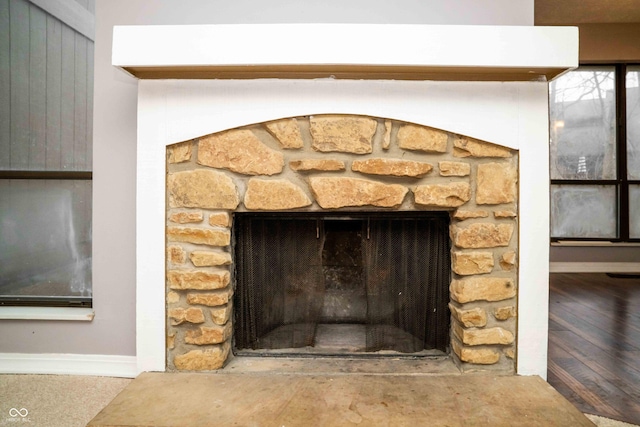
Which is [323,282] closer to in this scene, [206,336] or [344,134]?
[206,336]

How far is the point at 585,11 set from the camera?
3.64 m

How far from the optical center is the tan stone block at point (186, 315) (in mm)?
1598

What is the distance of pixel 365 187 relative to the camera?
5.09ft

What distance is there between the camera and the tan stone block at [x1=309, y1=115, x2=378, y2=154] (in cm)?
155

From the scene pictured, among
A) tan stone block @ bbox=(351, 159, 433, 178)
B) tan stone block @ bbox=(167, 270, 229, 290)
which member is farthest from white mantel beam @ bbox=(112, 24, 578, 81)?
tan stone block @ bbox=(167, 270, 229, 290)

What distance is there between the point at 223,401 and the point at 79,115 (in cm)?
167

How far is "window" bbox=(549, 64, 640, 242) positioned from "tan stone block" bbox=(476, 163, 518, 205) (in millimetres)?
3177

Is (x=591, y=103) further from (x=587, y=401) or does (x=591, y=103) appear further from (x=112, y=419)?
(x=112, y=419)

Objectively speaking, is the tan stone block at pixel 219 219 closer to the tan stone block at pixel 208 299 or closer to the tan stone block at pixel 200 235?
the tan stone block at pixel 200 235

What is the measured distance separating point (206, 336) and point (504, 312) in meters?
1.31

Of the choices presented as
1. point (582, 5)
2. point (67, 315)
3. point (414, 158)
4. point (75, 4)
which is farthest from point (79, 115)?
point (582, 5)

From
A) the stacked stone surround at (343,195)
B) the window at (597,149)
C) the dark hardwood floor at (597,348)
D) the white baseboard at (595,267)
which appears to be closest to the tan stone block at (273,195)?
the stacked stone surround at (343,195)

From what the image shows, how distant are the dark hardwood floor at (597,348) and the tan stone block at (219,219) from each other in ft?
5.51

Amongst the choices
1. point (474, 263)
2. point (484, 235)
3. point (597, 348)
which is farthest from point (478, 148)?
point (597, 348)
